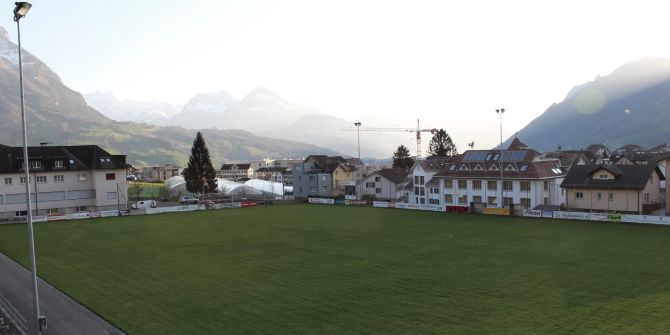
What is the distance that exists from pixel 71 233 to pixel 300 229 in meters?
26.7

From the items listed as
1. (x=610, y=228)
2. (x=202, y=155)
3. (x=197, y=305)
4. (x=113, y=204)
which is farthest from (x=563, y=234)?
(x=202, y=155)

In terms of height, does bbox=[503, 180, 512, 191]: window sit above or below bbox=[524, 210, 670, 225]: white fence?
above

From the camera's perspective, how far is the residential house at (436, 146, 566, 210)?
74562mm

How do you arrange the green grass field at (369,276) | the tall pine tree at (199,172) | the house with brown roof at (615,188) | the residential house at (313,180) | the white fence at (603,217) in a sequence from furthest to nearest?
the residential house at (313,180)
the tall pine tree at (199,172)
the house with brown roof at (615,188)
the white fence at (603,217)
the green grass field at (369,276)

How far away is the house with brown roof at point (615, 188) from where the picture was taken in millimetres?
64250

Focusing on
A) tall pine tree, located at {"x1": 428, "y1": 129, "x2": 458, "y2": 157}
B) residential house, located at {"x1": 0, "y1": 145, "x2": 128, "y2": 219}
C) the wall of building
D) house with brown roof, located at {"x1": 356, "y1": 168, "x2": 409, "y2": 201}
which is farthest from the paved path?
tall pine tree, located at {"x1": 428, "y1": 129, "x2": 458, "y2": 157}

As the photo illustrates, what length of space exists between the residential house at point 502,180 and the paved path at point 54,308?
185ft

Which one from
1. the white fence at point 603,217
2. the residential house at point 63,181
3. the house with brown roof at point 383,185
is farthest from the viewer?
the house with brown roof at point 383,185

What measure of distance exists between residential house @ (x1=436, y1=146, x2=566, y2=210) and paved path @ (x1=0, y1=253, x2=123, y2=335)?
185 feet

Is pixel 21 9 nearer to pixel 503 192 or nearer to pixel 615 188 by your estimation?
pixel 615 188

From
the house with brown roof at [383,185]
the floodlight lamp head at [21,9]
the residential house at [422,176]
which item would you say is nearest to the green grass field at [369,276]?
the floodlight lamp head at [21,9]

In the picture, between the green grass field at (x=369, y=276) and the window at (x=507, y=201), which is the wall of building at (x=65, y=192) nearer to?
the green grass field at (x=369, y=276)

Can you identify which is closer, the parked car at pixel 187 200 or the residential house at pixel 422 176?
the residential house at pixel 422 176

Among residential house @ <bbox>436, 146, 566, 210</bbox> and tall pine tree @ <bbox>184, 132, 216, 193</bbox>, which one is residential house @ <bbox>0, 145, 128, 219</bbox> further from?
residential house @ <bbox>436, 146, 566, 210</bbox>
